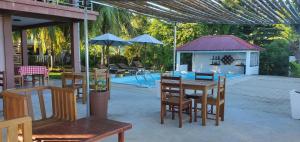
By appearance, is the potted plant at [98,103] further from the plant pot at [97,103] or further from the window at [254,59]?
the window at [254,59]

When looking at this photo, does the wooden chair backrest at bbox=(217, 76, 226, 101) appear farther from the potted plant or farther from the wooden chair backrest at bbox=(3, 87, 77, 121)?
the wooden chair backrest at bbox=(3, 87, 77, 121)

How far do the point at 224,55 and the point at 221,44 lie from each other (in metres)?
1.40

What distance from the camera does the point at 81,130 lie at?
276cm

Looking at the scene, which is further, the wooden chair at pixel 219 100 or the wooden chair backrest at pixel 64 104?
the wooden chair at pixel 219 100

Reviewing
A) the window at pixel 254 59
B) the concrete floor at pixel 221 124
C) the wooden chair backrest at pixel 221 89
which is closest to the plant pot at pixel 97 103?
the concrete floor at pixel 221 124

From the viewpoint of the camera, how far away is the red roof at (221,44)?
1858 centimetres

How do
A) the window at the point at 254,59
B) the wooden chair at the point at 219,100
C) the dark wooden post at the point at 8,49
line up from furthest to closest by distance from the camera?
the window at the point at 254,59
the dark wooden post at the point at 8,49
the wooden chair at the point at 219,100

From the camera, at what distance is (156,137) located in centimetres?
437

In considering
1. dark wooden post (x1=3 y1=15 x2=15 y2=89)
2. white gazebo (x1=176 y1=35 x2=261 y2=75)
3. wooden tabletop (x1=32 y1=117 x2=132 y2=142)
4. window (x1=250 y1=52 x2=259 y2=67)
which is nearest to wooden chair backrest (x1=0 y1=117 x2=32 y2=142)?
wooden tabletop (x1=32 y1=117 x2=132 y2=142)

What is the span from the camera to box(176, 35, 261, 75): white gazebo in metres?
18.5

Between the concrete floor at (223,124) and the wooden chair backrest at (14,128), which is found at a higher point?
the wooden chair backrest at (14,128)

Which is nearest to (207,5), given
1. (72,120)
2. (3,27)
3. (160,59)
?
(72,120)

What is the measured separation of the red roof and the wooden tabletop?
16.9 m

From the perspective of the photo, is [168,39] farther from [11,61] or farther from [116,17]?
[11,61]
